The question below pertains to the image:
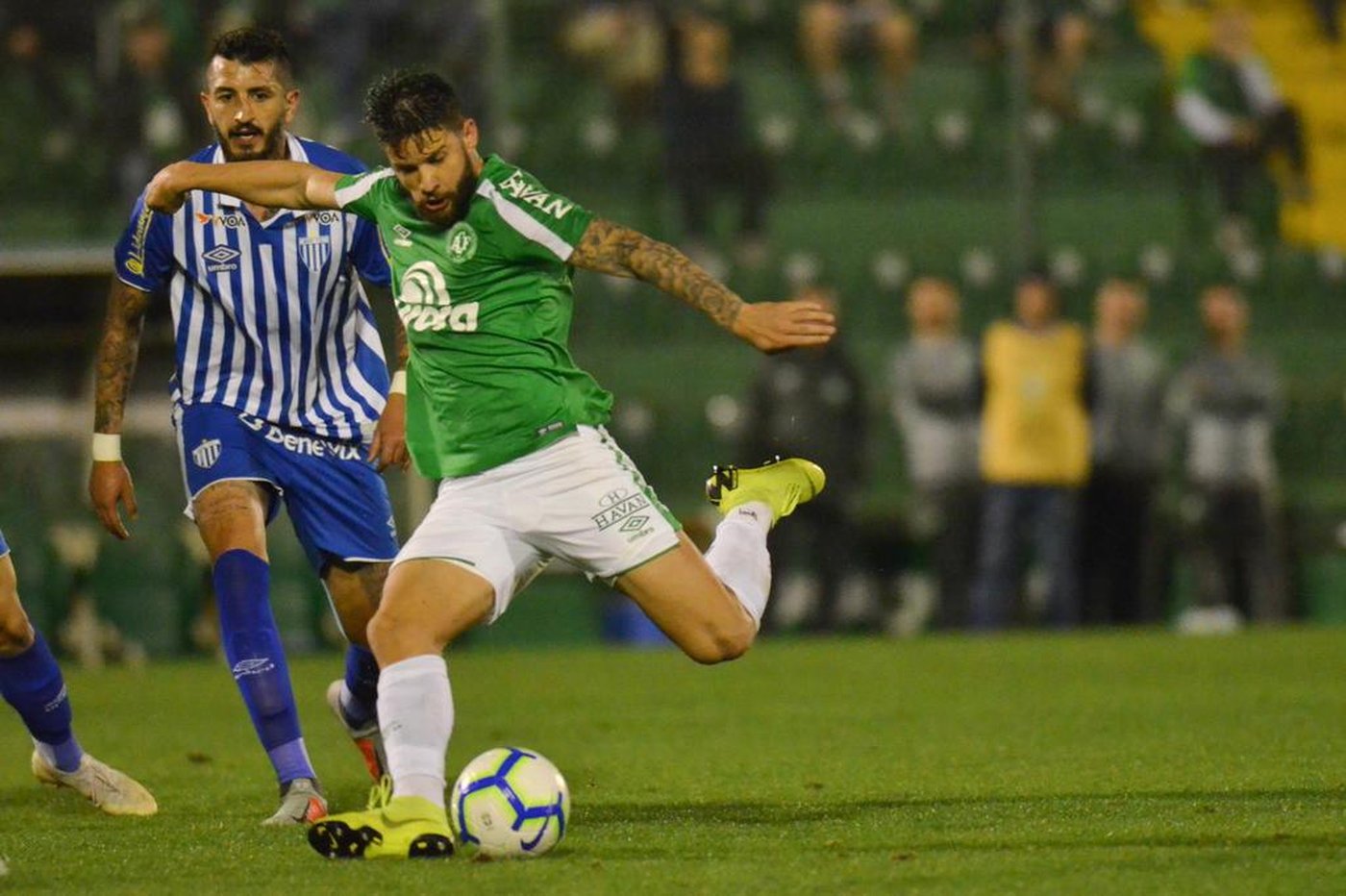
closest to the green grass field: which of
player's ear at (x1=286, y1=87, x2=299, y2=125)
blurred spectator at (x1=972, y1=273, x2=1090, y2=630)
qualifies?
blurred spectator at (x1=972, y1=273, x2=1090, y2=630)

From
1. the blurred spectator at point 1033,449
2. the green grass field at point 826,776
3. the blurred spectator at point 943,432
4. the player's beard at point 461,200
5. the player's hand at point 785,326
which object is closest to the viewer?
the green grass field at point 826,776

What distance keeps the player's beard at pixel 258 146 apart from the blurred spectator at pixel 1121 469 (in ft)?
27.3

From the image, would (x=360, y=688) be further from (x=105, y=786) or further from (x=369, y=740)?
(x=105, y=786)

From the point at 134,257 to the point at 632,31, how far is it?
33.7 ft

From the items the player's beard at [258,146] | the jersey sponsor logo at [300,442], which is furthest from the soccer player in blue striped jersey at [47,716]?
the player's beard at [258,146]

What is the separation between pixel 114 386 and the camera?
6.45m

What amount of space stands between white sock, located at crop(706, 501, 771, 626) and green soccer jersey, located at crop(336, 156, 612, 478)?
717mm

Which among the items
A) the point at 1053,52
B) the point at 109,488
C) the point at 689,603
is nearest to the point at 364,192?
the point at 689,603

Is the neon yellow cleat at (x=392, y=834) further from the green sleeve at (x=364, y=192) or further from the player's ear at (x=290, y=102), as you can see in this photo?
the player's ear at (x=290, y=102)

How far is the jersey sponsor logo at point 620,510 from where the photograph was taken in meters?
5.51

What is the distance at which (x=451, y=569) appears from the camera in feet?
17.4

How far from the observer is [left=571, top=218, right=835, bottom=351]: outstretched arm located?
16.4ft

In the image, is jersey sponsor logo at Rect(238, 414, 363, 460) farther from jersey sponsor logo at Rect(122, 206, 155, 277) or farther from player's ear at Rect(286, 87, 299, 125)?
player's ear at Rect(286, 87, 299, 125)

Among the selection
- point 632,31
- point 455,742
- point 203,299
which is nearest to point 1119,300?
point 632,31
